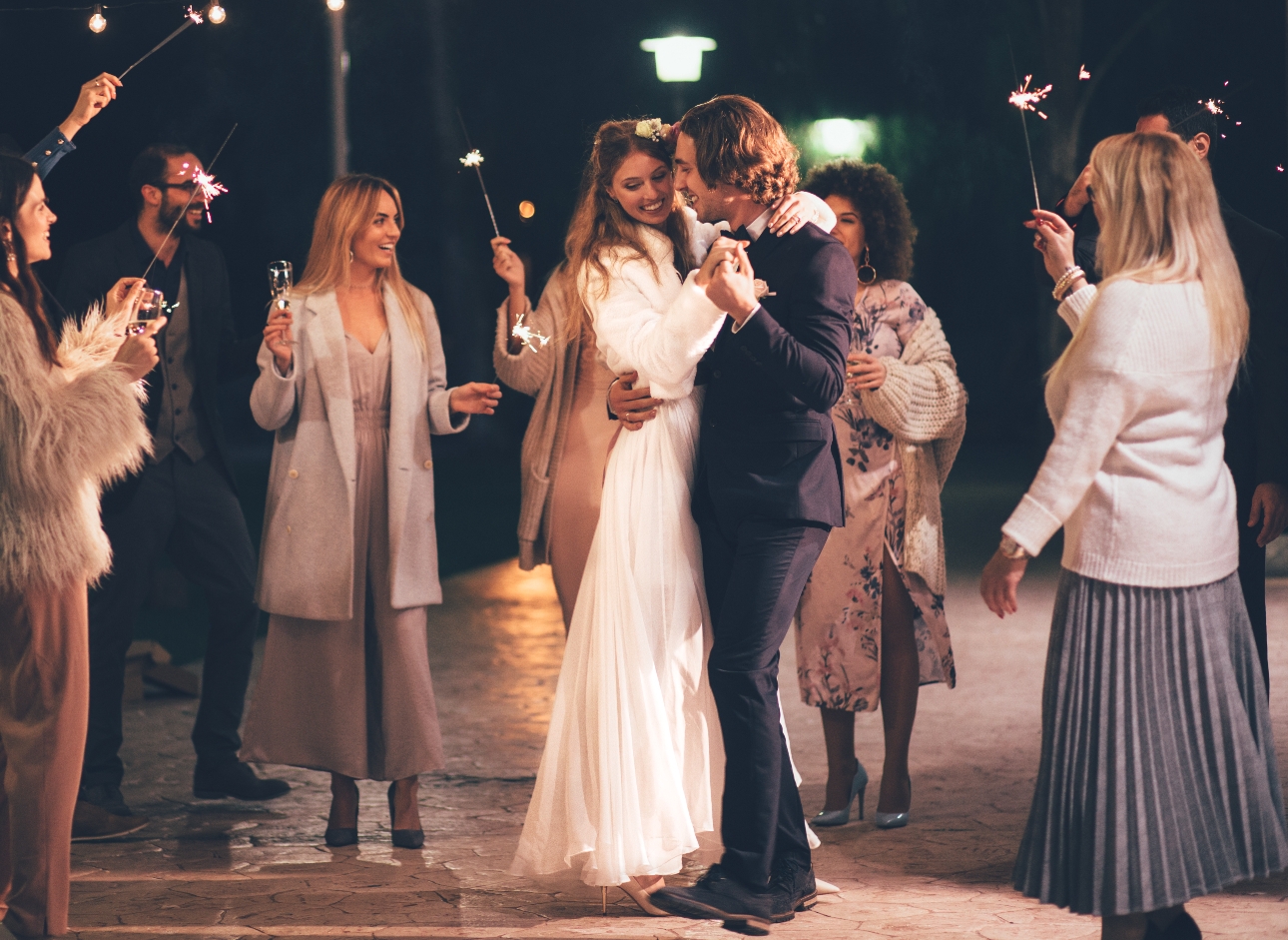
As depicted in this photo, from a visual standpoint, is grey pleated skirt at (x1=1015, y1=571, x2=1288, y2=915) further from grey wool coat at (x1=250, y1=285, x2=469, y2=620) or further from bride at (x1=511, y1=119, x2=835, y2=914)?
grey wool coat at (x1=250, y1=285, x2=469, y2=620)

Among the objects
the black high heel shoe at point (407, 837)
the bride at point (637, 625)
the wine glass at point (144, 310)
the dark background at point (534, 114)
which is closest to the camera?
the bride at point (637, 625)

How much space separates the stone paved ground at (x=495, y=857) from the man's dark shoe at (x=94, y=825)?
0.06m

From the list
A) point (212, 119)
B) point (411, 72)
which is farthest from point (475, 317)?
point (212, 119)

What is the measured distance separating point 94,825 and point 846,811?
2.38m

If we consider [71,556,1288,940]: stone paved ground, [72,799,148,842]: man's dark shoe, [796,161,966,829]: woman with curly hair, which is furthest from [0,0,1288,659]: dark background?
[796,161,966,829]: woman with curly hair

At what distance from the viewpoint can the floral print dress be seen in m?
4.68

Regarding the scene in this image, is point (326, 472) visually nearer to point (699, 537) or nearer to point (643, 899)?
point (699, 537)

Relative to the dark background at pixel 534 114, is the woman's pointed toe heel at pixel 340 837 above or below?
below

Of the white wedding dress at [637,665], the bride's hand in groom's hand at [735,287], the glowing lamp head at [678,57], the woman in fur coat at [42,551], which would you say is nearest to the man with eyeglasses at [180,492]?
the woman in fur coat at [42,551]

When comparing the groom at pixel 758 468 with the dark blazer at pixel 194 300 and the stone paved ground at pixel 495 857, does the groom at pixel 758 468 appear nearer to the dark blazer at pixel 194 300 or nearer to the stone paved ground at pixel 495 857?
the stone paved ground at pixel 495 857

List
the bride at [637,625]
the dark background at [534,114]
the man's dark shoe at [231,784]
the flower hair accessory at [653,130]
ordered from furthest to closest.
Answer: the dark background at [534,114], the man's dark shoe at [231,784], the flower hair accessory at [653,130], the bride at [637,625]

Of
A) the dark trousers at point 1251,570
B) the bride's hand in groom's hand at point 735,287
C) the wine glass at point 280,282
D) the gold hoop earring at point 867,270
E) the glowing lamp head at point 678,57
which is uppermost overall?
the glowing lamp head at point 678,57

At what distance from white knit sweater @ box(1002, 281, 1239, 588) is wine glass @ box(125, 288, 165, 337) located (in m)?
2.26

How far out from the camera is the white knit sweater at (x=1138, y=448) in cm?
312
